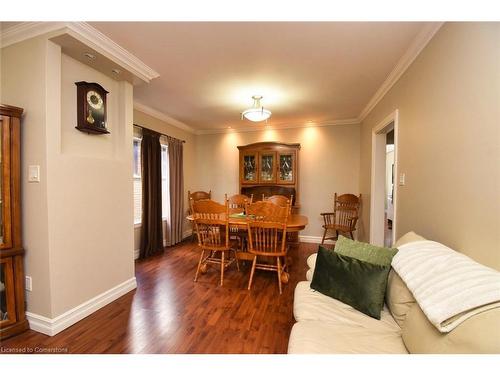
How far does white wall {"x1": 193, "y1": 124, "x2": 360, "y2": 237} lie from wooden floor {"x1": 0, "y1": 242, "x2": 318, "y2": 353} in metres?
2.00

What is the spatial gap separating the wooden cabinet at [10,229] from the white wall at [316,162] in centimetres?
339

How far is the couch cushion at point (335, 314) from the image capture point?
50.2 inches

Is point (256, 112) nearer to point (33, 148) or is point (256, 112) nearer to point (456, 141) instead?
point (456, 141)

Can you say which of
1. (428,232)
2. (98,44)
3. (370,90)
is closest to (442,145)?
(428,232)

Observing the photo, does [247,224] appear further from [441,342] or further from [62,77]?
[62,77]

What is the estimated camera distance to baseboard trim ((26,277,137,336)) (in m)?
1.74

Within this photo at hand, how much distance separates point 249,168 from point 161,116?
1.90 m

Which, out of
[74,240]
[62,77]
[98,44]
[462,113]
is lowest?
[74,240]

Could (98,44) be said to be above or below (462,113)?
above

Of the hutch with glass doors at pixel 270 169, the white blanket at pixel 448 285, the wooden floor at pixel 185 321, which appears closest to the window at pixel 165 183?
the hutch with glass doors at pixel 270 169

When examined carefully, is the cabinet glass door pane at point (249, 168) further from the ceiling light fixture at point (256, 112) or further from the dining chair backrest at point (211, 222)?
the dining chair backrest at point (211, 222)

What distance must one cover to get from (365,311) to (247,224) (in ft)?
4.62

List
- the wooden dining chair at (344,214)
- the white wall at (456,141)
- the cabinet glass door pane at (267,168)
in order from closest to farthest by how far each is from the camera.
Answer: the white wall at (456,141) → the wooden dining chair at (344,214) → the cabinet glass door pane at (267,168)

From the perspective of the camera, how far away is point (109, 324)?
73.4 inches
